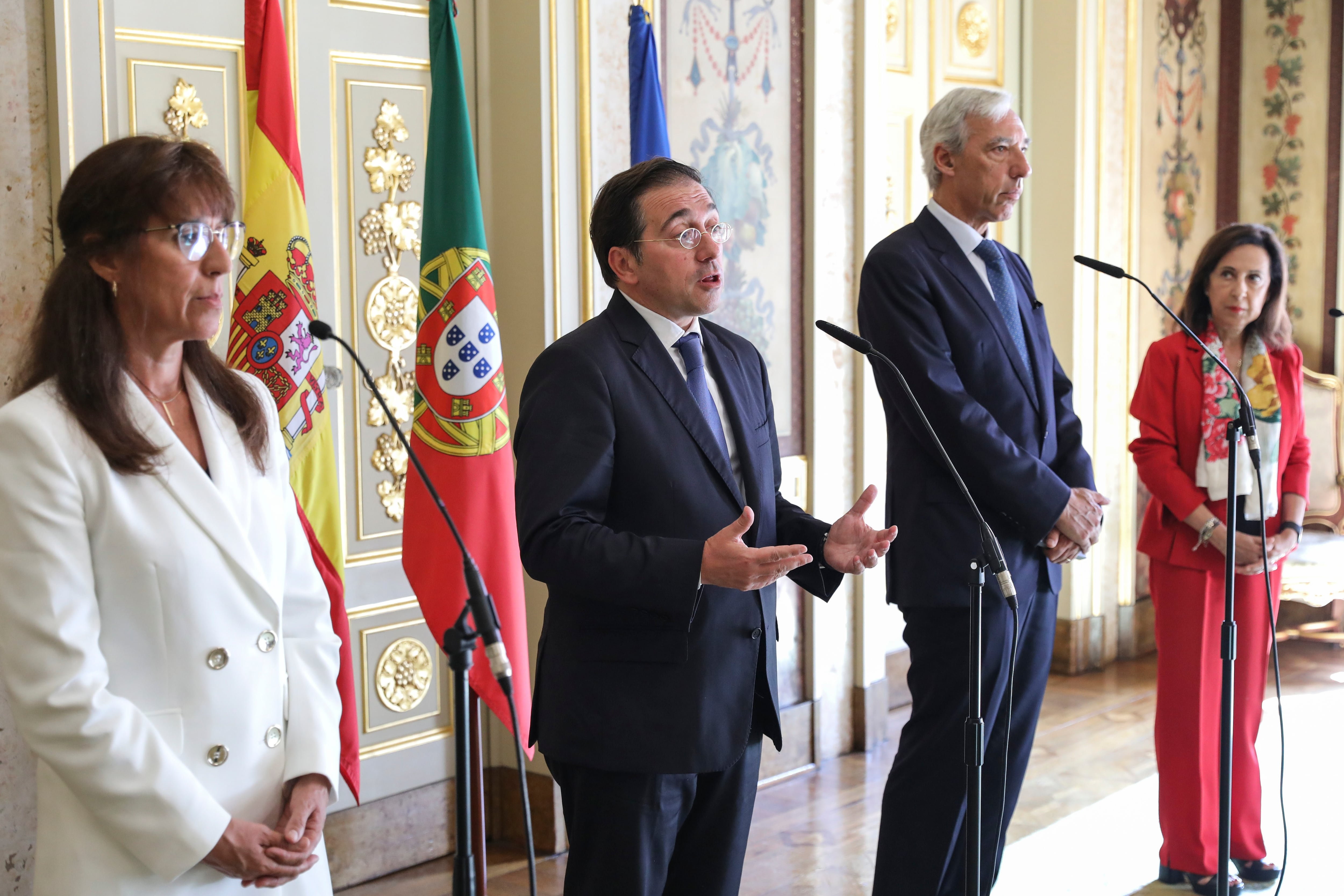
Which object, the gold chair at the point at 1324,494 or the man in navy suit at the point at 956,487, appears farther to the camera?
the gold chair at the point at 1324,494

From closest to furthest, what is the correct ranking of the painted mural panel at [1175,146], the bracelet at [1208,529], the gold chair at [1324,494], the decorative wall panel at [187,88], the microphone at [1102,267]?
1. the microphone at [1102,267]
2. the decorative wall panel at [187,88]
3. the bracelet at [1208,529]
4. the gold chair at [1324,494]
5. the painted mural panel at [1175,146]

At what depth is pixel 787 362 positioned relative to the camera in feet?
12.9

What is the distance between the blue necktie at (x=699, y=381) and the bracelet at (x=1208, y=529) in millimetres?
1592

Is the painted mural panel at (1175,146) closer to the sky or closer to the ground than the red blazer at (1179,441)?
closer to the sky

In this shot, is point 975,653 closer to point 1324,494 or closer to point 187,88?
point 187,88

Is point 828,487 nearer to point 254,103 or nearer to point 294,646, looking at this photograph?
point 254,103

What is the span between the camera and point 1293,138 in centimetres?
559

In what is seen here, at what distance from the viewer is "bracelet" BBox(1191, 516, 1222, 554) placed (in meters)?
2.87

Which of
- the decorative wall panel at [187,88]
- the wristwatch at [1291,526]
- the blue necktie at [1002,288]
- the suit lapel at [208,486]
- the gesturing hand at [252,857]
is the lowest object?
the gesturing hand at [252,857]

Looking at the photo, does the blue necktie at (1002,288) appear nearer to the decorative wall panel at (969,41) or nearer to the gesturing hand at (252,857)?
the gesturing hand at (252,857)

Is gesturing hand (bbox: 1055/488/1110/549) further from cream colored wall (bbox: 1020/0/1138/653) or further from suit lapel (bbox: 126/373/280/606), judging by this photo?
cream colored wall (bbox: 1020/0/1138/653)

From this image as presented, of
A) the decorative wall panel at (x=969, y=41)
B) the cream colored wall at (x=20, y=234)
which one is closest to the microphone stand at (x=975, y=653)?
the cream colored wall at (x=20, y=234)

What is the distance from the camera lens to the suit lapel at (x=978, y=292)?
7.74 feet

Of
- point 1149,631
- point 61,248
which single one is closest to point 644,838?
point 61,248
